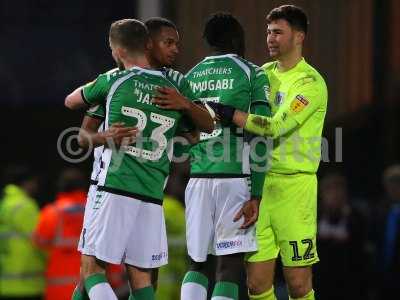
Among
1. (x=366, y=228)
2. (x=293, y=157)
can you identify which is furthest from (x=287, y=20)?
(x=366, y=228)

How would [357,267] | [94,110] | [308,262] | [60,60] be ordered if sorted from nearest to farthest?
[94,110], [308,262], [357,267], [60,60]

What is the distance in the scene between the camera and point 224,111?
315 inches

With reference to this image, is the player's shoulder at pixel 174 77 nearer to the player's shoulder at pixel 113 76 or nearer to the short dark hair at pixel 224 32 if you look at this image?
the player's shoulder at pixel 113 76

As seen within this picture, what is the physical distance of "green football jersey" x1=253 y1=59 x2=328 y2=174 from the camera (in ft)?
27.5

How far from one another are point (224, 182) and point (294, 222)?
2.02 ft

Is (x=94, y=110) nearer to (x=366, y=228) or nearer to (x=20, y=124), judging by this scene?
(x=366, y=228)

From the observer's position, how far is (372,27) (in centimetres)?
1549

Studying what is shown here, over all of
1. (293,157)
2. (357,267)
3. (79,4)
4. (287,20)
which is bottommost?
(357,267)

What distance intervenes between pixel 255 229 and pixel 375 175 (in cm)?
833

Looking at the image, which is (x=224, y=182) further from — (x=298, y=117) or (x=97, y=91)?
(x=97, y=91)

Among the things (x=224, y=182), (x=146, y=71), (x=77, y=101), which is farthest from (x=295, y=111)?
(x=77, y=101)

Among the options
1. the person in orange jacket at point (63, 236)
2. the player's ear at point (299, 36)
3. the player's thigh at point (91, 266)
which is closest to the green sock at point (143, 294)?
the player's thigh at point (91, 266)

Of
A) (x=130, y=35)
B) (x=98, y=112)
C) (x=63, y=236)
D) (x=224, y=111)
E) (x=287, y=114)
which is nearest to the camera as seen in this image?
(x=130, y=35)

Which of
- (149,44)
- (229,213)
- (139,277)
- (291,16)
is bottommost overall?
(139,277)
